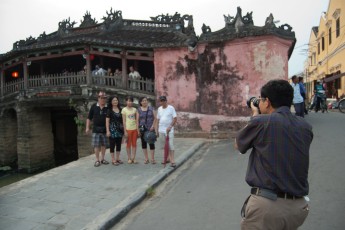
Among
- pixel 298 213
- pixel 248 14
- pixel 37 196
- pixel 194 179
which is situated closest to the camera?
pixel 298 213

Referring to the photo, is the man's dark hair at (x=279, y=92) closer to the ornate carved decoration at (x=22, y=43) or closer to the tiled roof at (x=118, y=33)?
the tiled roof at (x=118, y=33)

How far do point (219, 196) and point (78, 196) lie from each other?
2444 mm

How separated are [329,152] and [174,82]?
672 cm

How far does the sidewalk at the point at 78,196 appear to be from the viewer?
14.5ft

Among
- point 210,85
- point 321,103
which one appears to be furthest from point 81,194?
point 321,103

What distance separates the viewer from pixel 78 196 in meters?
5.49

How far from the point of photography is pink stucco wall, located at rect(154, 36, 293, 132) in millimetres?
11234

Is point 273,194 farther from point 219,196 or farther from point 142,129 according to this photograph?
point 142,129

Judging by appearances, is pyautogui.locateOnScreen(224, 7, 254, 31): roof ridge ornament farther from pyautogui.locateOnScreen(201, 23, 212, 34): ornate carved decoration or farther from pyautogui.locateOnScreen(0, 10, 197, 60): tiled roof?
pyautogui.locateOnScreen(0, 10, 197, 60): tiled roof

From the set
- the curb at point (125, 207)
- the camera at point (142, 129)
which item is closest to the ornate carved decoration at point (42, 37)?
the camera at point (142, 129)

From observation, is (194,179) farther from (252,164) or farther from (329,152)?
(252,164)

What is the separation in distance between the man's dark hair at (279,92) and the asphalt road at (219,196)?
7.43ft

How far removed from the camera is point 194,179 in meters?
6.67


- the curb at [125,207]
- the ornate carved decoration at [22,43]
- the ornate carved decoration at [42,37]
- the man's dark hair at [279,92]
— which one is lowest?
the curb at [125,207]
